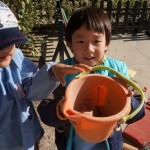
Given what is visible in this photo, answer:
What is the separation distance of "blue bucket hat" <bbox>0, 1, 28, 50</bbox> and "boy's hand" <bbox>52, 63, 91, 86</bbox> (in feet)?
0.82

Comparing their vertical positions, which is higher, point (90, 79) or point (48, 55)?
point (90, 79)

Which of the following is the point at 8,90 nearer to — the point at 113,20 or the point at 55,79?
the point at 55,79

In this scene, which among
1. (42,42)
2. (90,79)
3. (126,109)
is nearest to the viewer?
(126,109)

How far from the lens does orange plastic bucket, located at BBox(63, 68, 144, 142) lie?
1.09m

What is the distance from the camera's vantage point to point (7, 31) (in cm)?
139

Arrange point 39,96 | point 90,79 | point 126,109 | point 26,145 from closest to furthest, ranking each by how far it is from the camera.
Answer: point 126,109
point 90,79
point 39,96
point 26,145

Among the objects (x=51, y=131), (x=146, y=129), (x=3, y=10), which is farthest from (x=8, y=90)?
(x=146, y=129)

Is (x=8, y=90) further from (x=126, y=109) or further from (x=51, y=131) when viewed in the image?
(x=51, y=131)

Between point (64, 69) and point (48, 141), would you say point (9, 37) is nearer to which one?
point (64, 69)

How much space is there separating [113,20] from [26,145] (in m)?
5.47

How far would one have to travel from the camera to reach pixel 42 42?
551 cm

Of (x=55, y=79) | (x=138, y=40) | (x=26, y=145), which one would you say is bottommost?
(x=138, y=40)

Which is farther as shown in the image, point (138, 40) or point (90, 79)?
point (138, 40)

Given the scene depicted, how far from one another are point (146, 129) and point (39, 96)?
1866 mm
